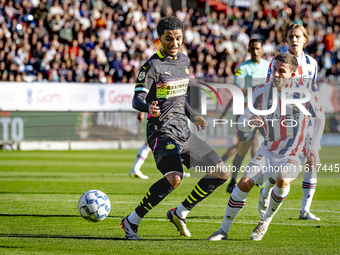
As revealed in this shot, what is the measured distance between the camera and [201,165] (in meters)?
5.40

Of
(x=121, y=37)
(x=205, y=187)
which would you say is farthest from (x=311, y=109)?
(x=121, y=37)

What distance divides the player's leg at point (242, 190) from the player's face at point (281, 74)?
32.3 inches

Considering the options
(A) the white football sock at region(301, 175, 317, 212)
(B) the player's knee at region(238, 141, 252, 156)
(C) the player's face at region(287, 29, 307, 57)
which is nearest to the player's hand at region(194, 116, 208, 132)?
(C) the player's face at region(287, 29, 307, 57)

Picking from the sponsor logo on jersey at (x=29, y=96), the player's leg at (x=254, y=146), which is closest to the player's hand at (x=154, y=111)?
the player's leg at (x=254, y=146)

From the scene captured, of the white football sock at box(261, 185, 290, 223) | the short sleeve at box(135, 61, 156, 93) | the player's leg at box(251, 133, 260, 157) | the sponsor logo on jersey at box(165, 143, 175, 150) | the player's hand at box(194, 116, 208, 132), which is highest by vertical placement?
the short sleeve at box(135, 61, 156, 93)

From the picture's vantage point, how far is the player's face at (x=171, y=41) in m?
5.33

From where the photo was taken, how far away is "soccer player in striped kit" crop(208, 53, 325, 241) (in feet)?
16.8

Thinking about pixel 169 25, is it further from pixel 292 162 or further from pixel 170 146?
pixel 292 162

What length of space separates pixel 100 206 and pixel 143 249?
1164 mm

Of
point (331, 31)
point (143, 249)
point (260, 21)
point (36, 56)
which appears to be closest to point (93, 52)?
point (36, 56)

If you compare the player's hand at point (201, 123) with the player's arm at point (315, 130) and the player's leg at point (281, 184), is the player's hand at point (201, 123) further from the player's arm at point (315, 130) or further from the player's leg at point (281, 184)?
the player's arm at point (315, 130)

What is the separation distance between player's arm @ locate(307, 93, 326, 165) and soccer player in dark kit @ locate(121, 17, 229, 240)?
104 centimetres

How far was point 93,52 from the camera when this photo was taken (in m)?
19.1

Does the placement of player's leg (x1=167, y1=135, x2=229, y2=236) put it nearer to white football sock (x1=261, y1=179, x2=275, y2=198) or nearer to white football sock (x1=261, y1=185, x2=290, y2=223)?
white football sock (x1=261, y1=185, x2=290, y2=223)
